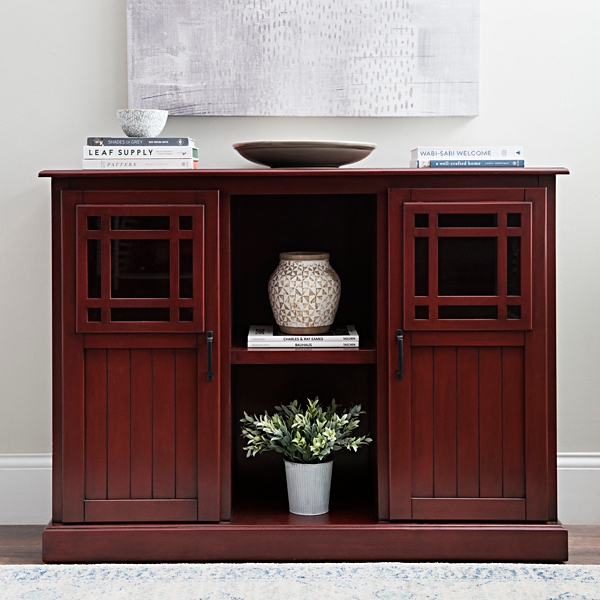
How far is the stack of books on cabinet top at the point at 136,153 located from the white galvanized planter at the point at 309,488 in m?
0.83

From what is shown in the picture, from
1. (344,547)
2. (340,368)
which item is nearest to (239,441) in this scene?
(340,368)

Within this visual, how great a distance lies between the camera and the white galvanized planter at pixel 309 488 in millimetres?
1985

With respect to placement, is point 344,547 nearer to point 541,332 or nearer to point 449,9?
point 541,332

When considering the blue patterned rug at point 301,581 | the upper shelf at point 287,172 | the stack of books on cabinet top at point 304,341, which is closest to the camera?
the blue patterned rug at point 301,581

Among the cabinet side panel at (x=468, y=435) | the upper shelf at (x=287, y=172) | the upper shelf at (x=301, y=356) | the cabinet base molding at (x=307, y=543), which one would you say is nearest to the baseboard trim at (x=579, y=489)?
the cabinet base molding at (x=307, y=543)

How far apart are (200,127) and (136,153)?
405 millimetres

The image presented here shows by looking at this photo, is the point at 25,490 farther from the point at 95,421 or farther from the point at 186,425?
the point at 186,425

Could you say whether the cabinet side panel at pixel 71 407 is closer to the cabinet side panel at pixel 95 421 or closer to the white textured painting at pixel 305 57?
the cabinet side panel at pixel 95 421

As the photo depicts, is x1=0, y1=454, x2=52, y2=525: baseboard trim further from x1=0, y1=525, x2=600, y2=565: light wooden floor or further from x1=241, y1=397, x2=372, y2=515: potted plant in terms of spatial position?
x1=241, y1=397, x2=372, y2=515: potted plant

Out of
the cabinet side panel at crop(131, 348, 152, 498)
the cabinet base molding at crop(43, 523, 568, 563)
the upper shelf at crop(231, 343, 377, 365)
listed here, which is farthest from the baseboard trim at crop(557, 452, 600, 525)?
the cabinet side panel at crop(131, 348, 152, 498)

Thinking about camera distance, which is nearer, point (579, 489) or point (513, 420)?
point (513, 420)

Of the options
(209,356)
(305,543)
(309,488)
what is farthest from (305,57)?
(305,543)

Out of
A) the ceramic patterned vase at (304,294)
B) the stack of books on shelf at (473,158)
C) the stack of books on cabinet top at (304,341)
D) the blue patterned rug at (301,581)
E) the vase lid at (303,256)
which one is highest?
the stack of books on shelf at (473,158)

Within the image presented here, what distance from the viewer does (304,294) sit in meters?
2.00
